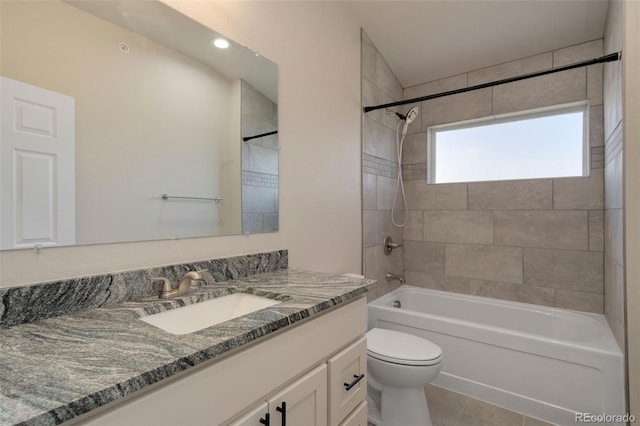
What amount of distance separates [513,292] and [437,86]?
1965mm

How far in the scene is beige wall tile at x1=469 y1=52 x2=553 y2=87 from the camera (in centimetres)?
247

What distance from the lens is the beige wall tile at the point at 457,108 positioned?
269 cm

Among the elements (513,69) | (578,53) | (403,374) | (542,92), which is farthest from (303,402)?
(578,53)

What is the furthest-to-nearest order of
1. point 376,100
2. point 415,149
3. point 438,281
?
point 415,149 → point 438,281 → point 376,100

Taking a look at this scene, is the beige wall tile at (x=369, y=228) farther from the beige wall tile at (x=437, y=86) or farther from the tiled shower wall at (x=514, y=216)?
the beige wall tile at (x=437, y=86)

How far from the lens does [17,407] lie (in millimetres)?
448

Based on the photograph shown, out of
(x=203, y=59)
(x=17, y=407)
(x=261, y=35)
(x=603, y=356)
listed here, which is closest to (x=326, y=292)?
(x=17, y=407)

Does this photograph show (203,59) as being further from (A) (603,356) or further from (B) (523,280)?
(B) (523,280)

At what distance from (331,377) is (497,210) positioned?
2255 millimetres

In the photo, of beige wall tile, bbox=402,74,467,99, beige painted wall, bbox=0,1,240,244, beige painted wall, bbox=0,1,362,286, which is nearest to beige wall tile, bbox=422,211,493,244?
beige painted wall, bbox=0,1,362,286

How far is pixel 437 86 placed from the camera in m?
2.93

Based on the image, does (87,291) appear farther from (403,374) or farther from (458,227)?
(458,227)

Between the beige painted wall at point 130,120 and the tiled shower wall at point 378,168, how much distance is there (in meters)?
1.32

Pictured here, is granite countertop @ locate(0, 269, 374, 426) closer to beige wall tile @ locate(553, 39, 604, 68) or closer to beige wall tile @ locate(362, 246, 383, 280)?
beige wall tile @ locate(362, 246, 383, 280)
